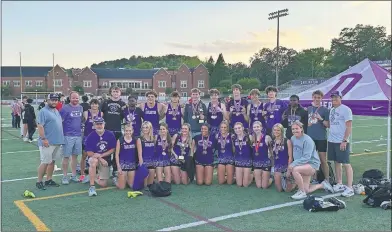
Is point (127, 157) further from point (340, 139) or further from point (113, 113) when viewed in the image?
point (340, 139)

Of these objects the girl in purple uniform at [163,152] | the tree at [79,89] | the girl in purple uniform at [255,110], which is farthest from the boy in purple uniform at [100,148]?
the tree at [79,89]

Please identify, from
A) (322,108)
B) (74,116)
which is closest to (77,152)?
(74,116)

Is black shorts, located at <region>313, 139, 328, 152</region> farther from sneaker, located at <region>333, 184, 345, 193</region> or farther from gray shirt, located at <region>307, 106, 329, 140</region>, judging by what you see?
sneaker, located at <region>333, 184, 345, 193</region>

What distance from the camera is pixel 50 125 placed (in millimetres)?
6961

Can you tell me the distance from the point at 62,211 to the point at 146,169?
1.74 meters

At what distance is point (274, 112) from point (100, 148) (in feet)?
11.4

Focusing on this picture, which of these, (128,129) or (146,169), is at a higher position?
(128,129)

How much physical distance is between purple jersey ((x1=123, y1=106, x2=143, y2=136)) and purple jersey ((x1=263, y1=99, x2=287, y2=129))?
2.64 meters

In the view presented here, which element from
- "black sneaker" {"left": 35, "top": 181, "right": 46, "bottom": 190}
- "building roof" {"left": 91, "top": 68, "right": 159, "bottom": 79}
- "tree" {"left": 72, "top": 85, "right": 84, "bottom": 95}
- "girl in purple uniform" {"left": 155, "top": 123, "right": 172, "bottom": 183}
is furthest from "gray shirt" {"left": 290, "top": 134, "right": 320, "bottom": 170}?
"building roof" {"left": 91, "top": 68, "right": 159, "bottom": 79}

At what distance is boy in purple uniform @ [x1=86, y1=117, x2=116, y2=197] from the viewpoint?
22.5 ft

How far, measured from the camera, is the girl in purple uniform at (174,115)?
7.80 m

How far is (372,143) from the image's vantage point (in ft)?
42.4

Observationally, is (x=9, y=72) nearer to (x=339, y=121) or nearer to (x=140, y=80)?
(x=140, y=80)

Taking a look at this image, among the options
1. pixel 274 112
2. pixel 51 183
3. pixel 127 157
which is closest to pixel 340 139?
pixel 274 112
